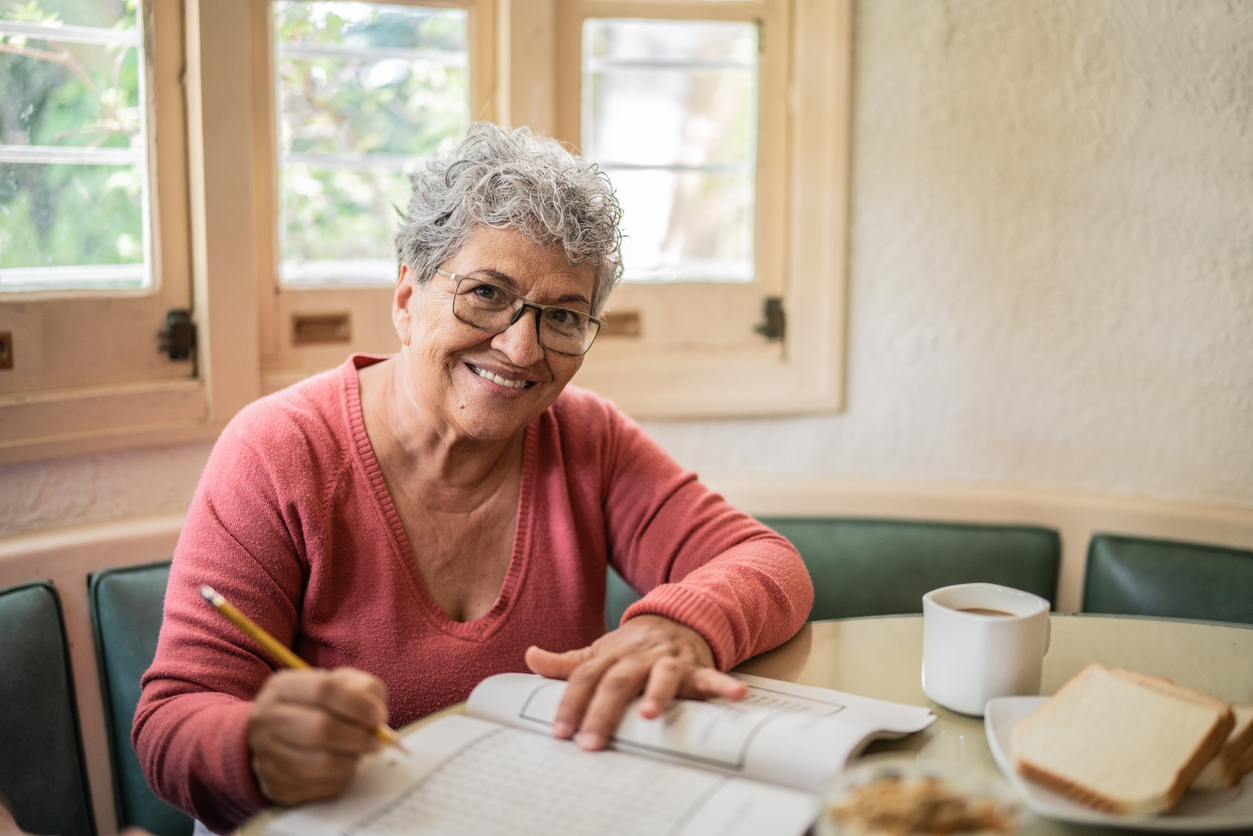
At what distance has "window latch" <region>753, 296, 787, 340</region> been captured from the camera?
2.16 metres

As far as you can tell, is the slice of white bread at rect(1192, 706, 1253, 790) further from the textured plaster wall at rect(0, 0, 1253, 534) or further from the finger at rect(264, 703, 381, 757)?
the textured plaster wall at rect(0, 0, 1253, 534)

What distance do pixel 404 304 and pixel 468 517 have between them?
0.30 meters

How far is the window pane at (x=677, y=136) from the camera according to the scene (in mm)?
2062

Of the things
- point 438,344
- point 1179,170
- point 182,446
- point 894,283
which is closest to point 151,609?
point 182,446

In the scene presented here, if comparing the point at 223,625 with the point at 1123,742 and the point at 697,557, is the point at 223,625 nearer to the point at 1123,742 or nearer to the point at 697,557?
the point at 697,557

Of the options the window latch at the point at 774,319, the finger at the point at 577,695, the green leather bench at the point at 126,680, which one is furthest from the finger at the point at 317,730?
the window latch at the point at 774,319

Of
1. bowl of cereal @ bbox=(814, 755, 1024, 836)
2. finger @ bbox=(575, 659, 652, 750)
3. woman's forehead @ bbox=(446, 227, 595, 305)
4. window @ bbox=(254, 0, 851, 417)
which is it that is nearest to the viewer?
bowl of cereal @ bbox=(814, 755, 1024, 836)

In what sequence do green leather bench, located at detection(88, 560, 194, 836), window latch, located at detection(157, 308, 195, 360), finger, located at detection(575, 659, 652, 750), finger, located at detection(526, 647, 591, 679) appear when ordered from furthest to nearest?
window latch, located at detection(157, 308, 195, 360) < green leather bench, located at detection(88, 560, 194, 836) < finger, located at detection(526, 647, 591, 679) < finger, located at detection(575, 659, 652, 750)

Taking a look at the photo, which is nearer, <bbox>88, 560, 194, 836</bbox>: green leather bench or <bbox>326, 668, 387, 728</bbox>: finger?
<bbox>326, 668, 387, 728</bbox>: finger

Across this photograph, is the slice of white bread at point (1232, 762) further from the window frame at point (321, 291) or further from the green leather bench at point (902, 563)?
the window frame at point (321, 291)

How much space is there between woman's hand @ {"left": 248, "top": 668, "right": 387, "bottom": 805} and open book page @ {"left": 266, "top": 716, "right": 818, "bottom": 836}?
0.02m

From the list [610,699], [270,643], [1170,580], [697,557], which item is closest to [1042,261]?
[1170,580]

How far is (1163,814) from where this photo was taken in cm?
Result: 75

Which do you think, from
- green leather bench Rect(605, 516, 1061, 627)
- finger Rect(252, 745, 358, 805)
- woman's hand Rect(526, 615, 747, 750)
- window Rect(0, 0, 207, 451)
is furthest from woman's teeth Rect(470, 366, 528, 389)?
window Rect(0, 0, 207, 451)
